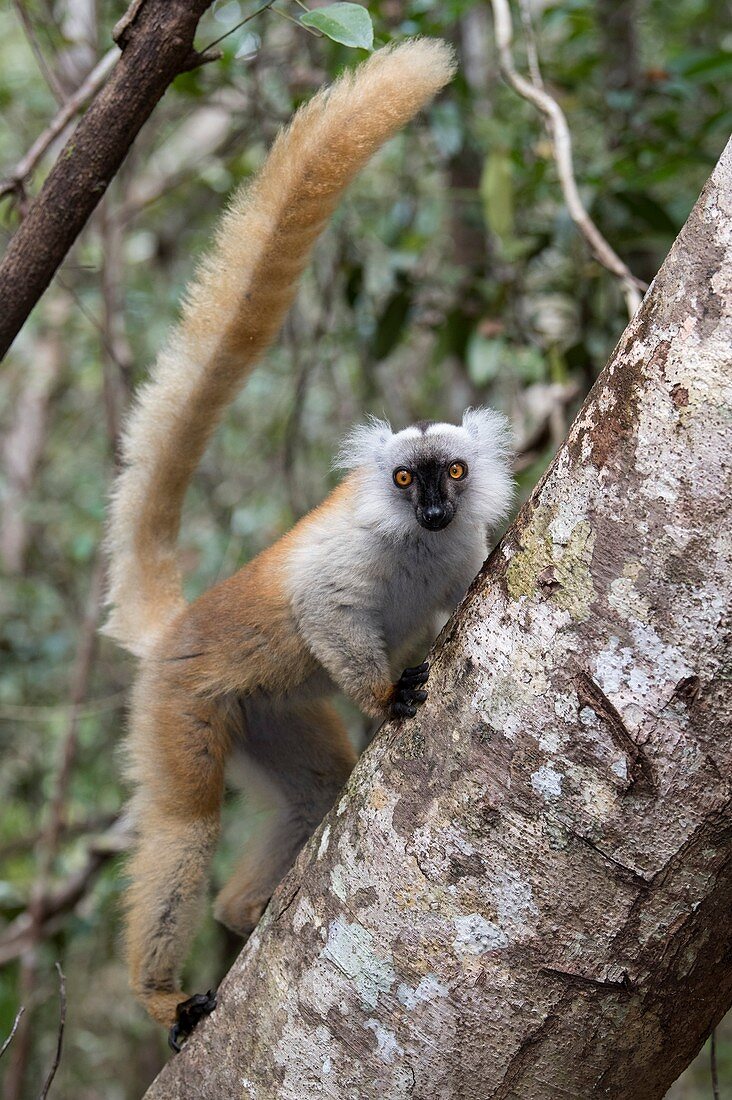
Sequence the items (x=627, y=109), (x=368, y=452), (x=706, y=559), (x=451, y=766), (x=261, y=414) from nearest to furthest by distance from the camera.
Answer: (x=706, y=559), (x=451, y=766), (x=368, y=452), (x=627, y=109), (x=261, y=414)

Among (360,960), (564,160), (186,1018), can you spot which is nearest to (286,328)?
(564,160)

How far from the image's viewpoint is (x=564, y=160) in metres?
3.47

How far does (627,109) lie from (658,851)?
14.7 ft

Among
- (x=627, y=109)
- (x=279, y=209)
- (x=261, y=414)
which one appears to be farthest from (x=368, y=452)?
(x=261, y=414)

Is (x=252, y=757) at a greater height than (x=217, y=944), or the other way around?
(x=252, y=757)

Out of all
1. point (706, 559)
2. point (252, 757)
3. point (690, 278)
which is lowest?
point (252, 757)

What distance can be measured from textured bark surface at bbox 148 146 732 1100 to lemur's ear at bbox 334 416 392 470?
1.49 meters

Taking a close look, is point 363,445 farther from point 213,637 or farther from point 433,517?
point 213,637

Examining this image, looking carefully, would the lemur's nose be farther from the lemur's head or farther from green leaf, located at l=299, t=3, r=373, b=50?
green leaf, located at l=299, t=3, r=373, b=50

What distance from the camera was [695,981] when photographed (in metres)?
1.76

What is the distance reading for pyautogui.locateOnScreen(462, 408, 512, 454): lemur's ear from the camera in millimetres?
3457

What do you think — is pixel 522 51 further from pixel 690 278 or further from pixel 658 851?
pixel 658 851

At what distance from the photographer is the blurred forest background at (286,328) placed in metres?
4.97

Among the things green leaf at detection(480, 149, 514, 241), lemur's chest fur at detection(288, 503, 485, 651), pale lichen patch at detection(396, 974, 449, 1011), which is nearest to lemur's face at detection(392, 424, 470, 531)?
lemur's chest fur at detection(288, 503, 485, 651)
